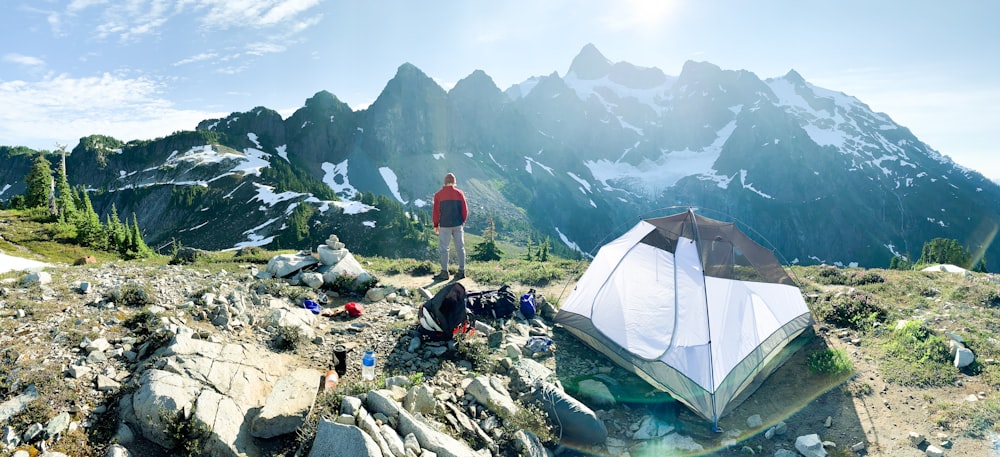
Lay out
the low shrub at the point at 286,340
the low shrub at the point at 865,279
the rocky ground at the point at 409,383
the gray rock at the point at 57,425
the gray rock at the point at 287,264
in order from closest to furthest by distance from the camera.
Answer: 1. the gray rock at the point at 57,425
2. the rocky ground at the point at 409,383
3. the low shrub at the point at 286,340
4. the gray rock at the point at 287,264
5. the low shrub at the point at 865,279

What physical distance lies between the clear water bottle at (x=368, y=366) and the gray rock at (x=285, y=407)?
3.18 feet

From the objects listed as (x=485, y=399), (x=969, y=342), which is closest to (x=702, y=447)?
(x=485, y=399)

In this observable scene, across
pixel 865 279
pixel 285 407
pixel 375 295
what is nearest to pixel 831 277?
pixel 865 279

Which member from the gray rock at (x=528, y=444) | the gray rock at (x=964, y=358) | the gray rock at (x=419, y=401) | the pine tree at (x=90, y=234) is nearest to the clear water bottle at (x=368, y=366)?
the gray rock at (x=419, y=401)

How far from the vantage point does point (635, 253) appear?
38.6 ft

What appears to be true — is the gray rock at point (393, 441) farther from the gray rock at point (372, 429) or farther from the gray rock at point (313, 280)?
the gray rock at point (313, 280)

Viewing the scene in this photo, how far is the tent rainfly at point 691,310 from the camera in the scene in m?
9.32

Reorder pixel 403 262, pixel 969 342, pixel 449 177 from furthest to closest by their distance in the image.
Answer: pixel 403 262
pixel 449 177
pixel 969 342

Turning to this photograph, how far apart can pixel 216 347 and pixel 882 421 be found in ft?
41.5

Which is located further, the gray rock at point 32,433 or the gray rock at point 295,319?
the gray rock at point 295,319

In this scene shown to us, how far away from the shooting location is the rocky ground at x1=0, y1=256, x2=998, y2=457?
21.6 feet

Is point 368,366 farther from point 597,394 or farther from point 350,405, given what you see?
point 597,394

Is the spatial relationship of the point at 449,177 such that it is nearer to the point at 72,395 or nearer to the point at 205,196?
the point at 72,395

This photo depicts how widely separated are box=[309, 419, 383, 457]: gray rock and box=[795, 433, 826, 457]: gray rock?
736 centimetres
